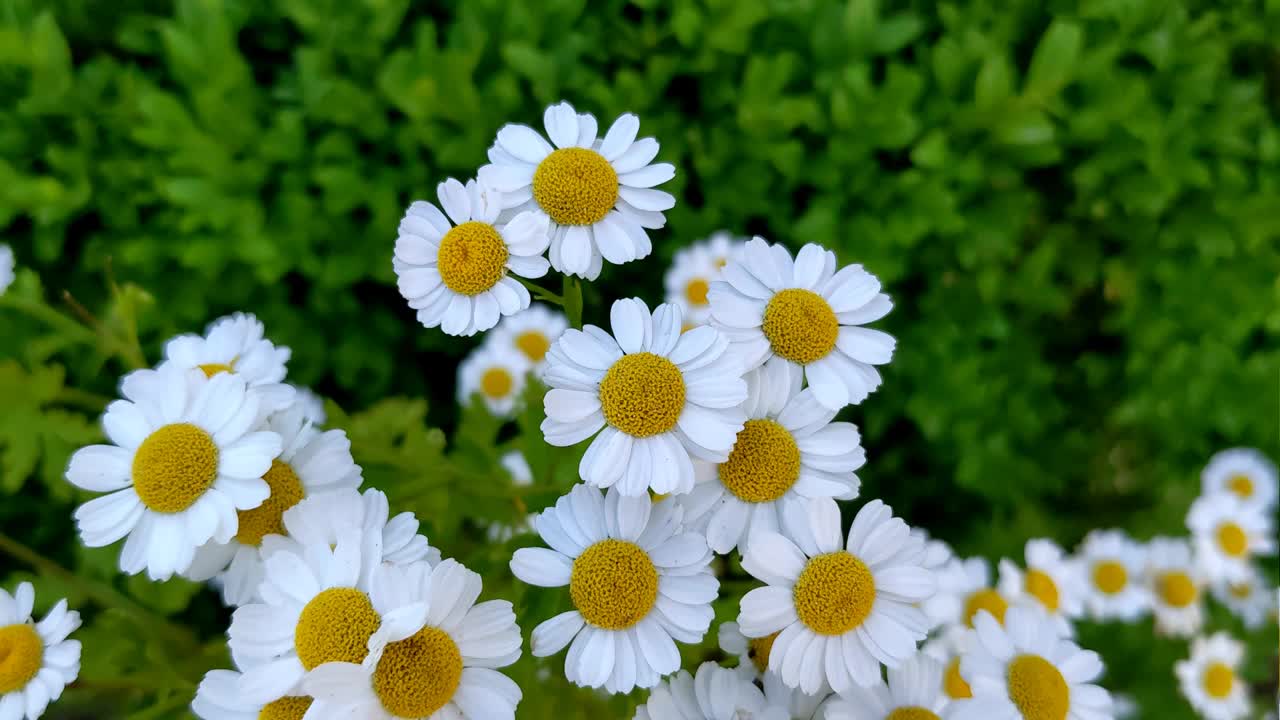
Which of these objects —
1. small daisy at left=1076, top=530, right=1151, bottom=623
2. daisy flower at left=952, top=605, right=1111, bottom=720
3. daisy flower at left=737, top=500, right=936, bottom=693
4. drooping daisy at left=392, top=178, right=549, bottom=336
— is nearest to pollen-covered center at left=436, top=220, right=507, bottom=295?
drooping daisy at left=392, top=178, right=549, bottom=336

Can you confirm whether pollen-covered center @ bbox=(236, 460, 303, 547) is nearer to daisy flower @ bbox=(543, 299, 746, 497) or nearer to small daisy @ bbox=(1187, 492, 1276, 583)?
daisy flower @ bbox=(543, 299, 746, 497)

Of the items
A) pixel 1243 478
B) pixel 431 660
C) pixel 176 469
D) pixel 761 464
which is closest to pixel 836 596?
pixel 761 464

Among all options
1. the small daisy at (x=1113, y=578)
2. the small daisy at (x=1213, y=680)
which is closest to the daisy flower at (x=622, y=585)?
the small daisy at (x=1113, y=578)

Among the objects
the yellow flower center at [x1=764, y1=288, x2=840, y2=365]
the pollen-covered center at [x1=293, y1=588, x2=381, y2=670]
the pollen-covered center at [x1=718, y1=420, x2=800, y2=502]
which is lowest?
the pollen-covered center at [x1=293, y1=588, x2=381, y2=670]

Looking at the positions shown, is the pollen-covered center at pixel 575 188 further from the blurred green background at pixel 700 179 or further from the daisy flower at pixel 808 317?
the blurred green background at pixel 700 179

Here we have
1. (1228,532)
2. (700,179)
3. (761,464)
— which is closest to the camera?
(761,464)

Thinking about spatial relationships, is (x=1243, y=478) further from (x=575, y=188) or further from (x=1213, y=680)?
(x=575, y=188)

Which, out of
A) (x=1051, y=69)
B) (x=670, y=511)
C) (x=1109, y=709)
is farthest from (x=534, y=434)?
(x=1051, y=69)
